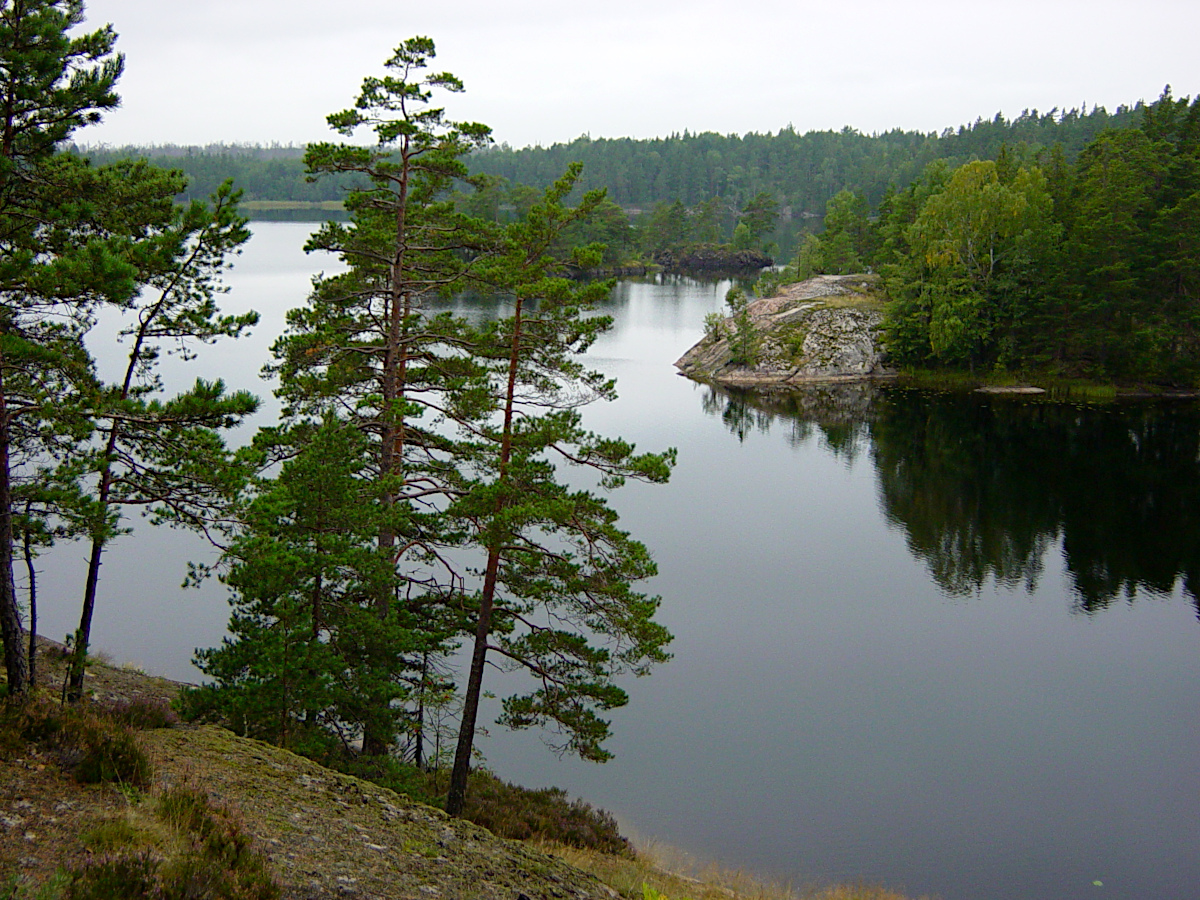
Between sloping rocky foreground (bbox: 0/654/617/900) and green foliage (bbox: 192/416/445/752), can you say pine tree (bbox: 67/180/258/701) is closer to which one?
green foliage (bbox: 192/416/445/752)

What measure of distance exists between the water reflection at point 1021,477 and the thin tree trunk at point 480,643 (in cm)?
1915

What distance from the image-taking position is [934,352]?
6247cm

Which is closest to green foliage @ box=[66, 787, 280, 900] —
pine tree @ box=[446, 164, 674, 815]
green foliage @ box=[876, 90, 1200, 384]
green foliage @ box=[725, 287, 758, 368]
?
pine tree @ box=[446, 164, 674, 815]

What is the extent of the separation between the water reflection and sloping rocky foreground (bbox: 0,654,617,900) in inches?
895

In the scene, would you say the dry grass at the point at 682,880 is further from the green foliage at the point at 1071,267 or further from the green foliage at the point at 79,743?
the green foliage at the point at 1071,267

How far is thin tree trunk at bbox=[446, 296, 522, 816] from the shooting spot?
15773 millimetres

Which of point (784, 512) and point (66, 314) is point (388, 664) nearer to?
point (66, 314)

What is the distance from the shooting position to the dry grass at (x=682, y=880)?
13.7m

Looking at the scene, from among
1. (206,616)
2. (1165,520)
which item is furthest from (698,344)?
(206,616)

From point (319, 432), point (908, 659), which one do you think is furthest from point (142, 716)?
point (908, 659)

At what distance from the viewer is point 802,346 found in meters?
67.8

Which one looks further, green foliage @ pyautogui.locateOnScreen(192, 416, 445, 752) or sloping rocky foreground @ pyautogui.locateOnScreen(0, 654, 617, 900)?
green foliage @ pyautogui.locateOnScreen(192, 416, 445, 752)

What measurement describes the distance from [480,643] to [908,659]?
14.0 m

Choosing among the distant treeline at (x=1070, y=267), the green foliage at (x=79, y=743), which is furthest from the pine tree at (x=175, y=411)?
the distant treeline at (x=1070, y=267)
